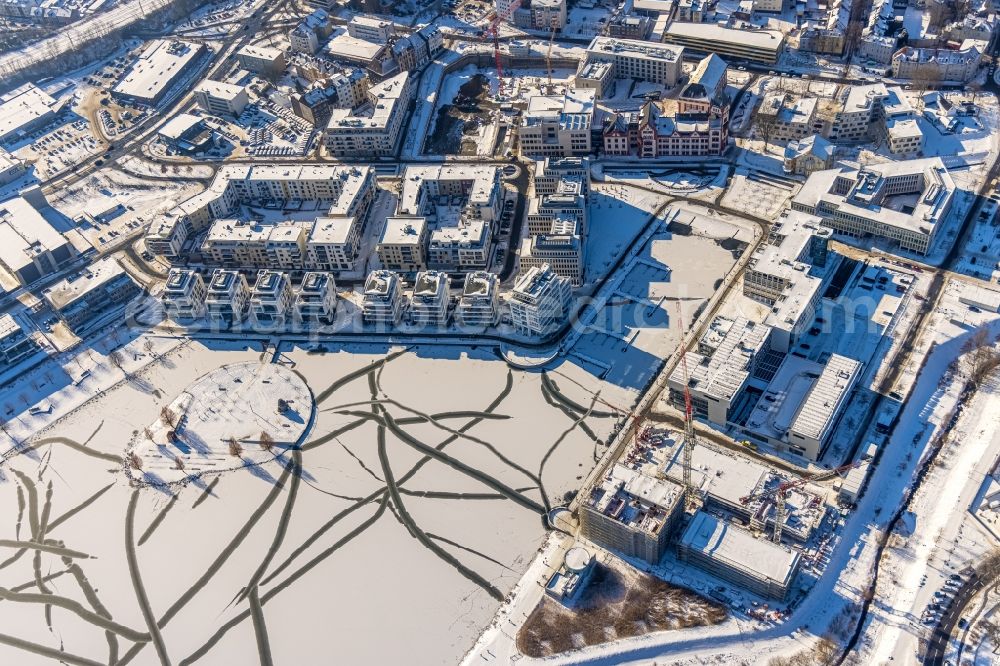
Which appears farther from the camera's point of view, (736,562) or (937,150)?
(937,150)

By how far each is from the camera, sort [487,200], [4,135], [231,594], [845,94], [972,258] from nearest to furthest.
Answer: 1. [231,594]
2. [972,258]
3. [487,200]
4. [845,94]
5. [4,135]

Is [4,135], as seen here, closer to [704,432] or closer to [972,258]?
[704,432]

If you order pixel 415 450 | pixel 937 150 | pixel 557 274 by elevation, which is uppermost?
pixel 937 150

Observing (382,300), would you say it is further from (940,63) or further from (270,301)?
(940,63)

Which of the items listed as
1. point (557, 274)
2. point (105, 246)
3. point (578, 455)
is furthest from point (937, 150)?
point (105, 246)

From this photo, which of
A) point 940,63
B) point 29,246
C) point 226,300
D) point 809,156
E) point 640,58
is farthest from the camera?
point 640,58

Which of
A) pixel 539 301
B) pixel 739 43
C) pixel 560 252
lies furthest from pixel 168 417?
pixel 739 43
